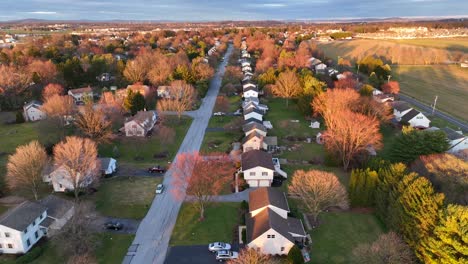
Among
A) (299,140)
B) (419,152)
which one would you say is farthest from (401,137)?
(299,140)

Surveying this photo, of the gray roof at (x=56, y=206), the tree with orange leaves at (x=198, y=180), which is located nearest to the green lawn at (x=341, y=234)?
the tree with orange leaves at (x=198, y=180)

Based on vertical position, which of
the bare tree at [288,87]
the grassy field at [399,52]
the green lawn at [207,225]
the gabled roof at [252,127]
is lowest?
the green lawn at [207,225]

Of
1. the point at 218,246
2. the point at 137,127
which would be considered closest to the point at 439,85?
the point at 137,127

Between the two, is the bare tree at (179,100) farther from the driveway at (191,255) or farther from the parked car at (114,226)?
the driveway at (191,255)

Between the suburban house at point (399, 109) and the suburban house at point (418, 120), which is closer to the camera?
the suburban house at point (418, 120)

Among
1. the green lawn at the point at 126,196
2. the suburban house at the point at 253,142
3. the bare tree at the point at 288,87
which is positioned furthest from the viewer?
the bare tree at the point at 288,87

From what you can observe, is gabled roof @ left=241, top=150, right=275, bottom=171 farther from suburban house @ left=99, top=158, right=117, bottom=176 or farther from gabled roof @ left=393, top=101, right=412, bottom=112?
gabled roof @ left=393, top=101, right=412, bottom=112
